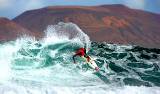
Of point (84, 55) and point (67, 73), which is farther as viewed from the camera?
point (67, 73)

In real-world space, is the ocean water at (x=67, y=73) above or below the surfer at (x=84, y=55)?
below

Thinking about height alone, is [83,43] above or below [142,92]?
above

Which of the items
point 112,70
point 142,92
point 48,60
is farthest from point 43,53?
point 142,92

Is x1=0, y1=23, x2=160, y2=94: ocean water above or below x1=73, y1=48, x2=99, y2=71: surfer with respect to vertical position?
below

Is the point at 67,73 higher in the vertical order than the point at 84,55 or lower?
lower

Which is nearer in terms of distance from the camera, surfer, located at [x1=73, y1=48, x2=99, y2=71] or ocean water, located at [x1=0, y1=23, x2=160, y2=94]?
ocean water, located at [x1=0, y1=23, x2=160, y2=94]

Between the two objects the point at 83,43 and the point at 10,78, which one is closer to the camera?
the point at 10,78

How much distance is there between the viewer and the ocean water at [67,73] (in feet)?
52.8

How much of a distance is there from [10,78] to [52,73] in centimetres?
321

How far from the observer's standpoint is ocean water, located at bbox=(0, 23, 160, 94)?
16.1 meters

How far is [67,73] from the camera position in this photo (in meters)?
20.2

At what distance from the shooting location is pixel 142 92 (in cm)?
1641

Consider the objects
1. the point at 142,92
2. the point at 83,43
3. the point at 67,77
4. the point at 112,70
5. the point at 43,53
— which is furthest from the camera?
the point at 83,43

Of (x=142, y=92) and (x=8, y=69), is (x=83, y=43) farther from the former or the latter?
(x=142, y=92)
